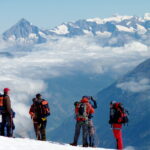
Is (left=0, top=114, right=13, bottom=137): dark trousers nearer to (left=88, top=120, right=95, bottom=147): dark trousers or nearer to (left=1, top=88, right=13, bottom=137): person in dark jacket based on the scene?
(left=1, top=88, right=13, bottom=137): person in dark jacket

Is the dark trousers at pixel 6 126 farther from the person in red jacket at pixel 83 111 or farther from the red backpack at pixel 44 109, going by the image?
the person in red jacket at pixel 83 111

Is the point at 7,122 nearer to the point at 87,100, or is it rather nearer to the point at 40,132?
the point at 40,132

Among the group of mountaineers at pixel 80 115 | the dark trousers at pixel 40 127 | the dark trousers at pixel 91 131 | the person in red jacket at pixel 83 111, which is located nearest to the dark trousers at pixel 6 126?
the group of mountaineers at pixel 80 115

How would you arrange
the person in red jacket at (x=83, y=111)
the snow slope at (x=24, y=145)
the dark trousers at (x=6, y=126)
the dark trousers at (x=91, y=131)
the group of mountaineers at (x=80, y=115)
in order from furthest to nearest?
the dark trousers at (x=91, y=131) → the person in red jacket at (x=83, y=111) → the dark trousers at (x=6, y=126) → the group of mountaineers at (x=80, y=115) → the snow slope at (x=24, y=145)

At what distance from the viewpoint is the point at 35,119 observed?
31422 mm

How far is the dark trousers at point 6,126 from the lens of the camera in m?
30.0

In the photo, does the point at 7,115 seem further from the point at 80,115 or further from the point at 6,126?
the point at 80,115

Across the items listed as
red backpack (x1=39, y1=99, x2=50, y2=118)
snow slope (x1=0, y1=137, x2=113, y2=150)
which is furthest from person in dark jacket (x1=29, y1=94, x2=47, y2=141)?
snow slope (x1=0, y1=137, x2=113, y2=150)

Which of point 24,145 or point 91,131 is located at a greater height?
point 91,131

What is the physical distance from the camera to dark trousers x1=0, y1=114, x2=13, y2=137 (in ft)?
98.3

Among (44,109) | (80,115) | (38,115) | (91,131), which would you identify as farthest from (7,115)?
(91,131)

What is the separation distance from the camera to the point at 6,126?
3059 cm

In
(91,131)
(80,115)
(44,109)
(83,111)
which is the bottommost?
(91,131)

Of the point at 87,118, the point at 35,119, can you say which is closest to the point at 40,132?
the point at 35,119
